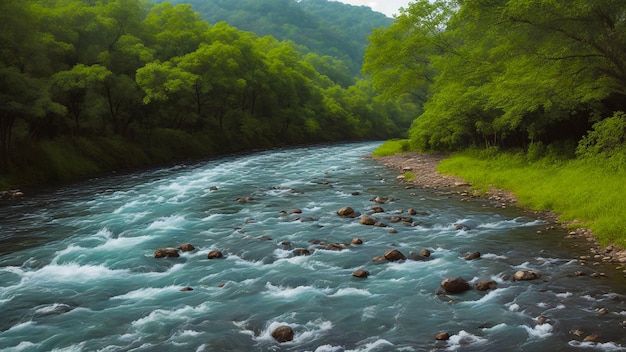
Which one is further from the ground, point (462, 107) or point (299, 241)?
point (462, 107)

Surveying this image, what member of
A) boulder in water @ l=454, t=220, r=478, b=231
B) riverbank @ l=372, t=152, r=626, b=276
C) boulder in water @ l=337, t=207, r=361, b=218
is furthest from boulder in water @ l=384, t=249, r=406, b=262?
boulder in water @ l=337, t=207, r=361, b=218

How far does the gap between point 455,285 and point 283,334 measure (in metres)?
4.34

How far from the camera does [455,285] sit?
10758mm

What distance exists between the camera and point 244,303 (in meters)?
10.5

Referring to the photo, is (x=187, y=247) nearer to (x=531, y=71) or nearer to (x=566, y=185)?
(x=566, y=185)

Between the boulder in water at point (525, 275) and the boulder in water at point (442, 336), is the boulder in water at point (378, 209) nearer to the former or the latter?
the boulder in water at point (525, 275)

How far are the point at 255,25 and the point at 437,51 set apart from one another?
172284 millimetres

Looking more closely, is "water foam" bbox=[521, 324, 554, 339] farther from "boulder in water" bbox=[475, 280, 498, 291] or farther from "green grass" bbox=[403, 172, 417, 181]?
"green grass" bbox=[403, 172, 417, 181]

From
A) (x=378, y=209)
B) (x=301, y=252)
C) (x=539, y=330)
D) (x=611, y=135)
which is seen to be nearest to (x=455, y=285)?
(x=539, y=330)

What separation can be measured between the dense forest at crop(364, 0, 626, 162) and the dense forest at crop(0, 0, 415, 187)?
16.3m

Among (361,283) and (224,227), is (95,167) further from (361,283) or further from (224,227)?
(361,283)

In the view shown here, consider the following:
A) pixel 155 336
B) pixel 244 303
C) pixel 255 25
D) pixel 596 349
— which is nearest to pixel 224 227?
pixel 244 303

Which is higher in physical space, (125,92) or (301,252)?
(125,92)

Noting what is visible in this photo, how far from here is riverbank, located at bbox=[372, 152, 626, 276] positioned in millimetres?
12322
